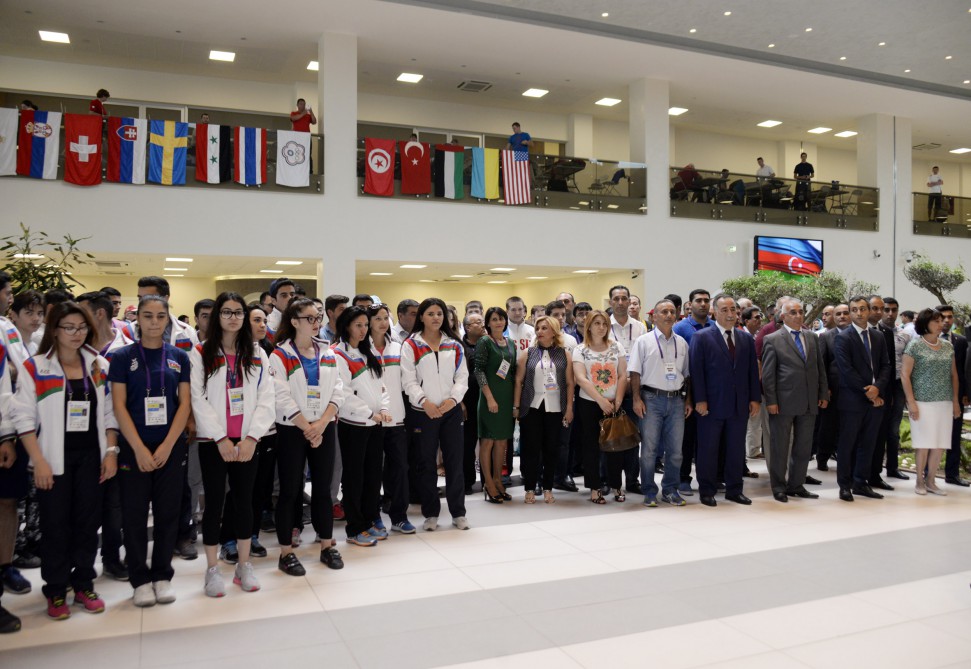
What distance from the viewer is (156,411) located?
3984mm

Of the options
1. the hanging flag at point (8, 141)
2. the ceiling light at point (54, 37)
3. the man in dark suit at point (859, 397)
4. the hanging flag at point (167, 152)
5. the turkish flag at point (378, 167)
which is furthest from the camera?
the ceiling light at point (54, 37)

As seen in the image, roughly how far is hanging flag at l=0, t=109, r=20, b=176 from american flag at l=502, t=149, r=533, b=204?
7774 millimetres

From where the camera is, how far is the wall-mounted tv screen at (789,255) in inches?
641

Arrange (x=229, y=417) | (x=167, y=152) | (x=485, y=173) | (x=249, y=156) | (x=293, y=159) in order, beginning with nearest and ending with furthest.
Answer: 1. (x=229, y=417)
2. (x=167, y=152)
3. (x=249, y=156)
4. (x=293, y=159)
5. (x=485, y=173)

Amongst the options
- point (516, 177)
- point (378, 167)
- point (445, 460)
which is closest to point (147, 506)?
point (445, 460)

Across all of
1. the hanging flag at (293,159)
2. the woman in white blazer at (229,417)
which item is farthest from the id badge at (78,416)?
the hanging flag at (293,159)

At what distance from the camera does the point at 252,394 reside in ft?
14.0

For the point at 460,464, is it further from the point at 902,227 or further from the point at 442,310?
the point at 902,227

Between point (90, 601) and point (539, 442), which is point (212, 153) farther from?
point (90, 601)

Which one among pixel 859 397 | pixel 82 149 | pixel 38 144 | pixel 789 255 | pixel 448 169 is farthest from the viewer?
pixel 789 255

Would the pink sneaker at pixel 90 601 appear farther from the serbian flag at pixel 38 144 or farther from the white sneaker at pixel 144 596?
the serbian flag at pixel 38 144

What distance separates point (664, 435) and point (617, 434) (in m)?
0.52

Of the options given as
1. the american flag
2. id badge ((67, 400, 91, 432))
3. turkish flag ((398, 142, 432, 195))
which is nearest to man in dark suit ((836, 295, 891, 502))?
id badge ((67, 400, 91, 432))

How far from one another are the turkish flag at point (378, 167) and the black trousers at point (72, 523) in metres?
9.36
